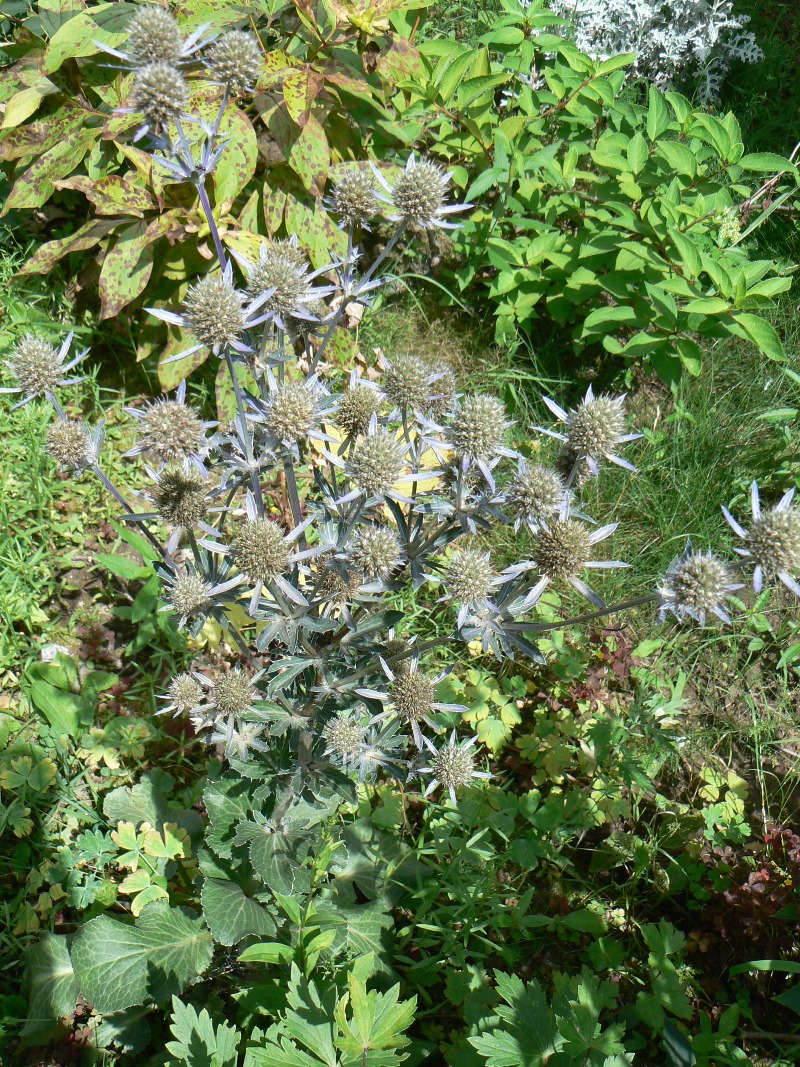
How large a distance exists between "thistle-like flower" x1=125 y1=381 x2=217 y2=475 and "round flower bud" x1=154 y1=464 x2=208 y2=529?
77 millimetres

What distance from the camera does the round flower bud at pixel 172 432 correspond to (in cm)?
195

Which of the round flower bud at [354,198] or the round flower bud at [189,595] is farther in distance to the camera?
the round flower bud at [354,198]

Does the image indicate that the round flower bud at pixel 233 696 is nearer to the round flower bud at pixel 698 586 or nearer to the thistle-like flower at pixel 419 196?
the round flower bud at pixel 698 586

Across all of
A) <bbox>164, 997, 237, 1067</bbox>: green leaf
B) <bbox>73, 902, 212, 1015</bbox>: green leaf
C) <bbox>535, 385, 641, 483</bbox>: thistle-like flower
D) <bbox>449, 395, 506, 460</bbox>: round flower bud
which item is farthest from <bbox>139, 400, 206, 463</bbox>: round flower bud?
<bbox>73, 902, 212, 1015</bbox>: green leaf

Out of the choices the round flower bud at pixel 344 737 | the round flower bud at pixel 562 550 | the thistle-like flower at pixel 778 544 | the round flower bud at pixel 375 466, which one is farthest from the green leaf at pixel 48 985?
the thistle-like flower at pixel 778 544

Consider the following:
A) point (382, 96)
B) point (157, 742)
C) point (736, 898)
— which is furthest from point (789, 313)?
point (157, 742)

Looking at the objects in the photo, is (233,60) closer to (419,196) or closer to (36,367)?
(419,196)

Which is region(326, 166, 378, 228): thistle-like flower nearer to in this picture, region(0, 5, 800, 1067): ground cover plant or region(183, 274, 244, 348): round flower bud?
region(0, 5, 800, 1067): ground cover plant

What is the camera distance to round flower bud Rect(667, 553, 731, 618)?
186cm

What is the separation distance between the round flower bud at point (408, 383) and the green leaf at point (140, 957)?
1690 millimetres

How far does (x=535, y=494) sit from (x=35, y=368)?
1.35 m

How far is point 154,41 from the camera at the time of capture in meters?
1.80

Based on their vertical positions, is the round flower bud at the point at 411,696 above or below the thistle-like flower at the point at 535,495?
below

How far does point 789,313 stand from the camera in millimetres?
4043
